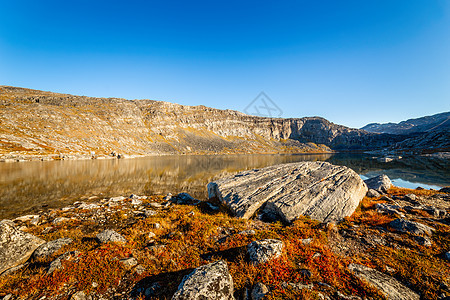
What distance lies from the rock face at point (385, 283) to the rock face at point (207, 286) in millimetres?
5301

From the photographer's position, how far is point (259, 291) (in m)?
5.62

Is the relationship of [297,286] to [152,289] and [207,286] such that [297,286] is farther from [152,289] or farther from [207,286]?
[152,289]

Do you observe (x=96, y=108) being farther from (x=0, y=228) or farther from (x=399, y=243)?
(x=399, y=243)

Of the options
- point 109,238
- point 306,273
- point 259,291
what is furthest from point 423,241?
point 109,238

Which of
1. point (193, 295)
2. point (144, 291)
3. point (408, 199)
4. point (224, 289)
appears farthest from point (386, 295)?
point (408, 199)

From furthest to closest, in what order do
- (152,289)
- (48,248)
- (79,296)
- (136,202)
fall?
(136,202), (48,248), (152,289), (79,296)

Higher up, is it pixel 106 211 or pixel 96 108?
pixel 96 108

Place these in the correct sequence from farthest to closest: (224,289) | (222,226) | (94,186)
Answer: (94,186) < (222,226) < (224,289)

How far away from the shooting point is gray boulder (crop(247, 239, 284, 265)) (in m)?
7.39

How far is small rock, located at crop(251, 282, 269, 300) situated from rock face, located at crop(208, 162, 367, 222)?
791 centimetres

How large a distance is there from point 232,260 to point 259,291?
2525 millimetres

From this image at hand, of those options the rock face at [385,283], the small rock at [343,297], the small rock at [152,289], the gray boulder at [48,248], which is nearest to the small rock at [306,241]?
the rock face at [385,283]

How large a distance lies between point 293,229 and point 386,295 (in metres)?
5.58

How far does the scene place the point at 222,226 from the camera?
12.0 meters
